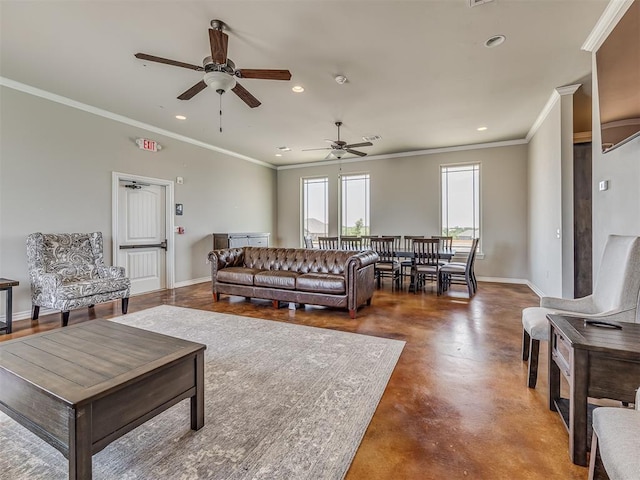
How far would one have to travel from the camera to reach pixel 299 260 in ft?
15.7

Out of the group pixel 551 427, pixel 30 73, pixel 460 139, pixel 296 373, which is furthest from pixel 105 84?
pixel 460 139

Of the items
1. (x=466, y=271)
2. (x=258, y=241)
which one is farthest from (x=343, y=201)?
(x=466, y=271)

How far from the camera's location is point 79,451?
119 centimetres

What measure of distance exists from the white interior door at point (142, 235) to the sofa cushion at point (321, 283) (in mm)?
3131

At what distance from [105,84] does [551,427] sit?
5488 mm

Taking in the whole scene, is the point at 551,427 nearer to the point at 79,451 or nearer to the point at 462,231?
the point at 79,451

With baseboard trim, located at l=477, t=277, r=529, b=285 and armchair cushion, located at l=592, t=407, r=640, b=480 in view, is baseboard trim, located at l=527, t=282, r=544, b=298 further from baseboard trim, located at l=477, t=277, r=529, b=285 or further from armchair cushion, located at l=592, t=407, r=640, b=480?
armchair cushion, located at l=592, t=407, r=640, b=480

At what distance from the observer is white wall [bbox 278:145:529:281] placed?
250 inches

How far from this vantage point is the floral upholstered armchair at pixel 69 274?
349 centimetres

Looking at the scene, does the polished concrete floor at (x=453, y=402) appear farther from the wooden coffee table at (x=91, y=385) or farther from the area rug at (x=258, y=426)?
the wooden coffee table at (x=91, y=385)

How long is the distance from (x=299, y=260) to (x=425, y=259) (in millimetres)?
2348

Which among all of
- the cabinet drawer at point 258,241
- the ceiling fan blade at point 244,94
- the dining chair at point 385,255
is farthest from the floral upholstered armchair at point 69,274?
the dining chair at point 385,255

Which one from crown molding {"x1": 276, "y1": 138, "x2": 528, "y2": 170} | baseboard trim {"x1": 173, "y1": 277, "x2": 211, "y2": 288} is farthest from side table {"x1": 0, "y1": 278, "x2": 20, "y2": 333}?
crown molding {"x1": 276, "y1": 138, "x2": 528, "y2": 170}

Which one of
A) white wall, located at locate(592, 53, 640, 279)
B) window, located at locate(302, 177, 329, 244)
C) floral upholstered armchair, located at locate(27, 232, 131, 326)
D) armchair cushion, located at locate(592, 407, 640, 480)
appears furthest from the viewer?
window, located at locate(302, 177, 329, 244)
